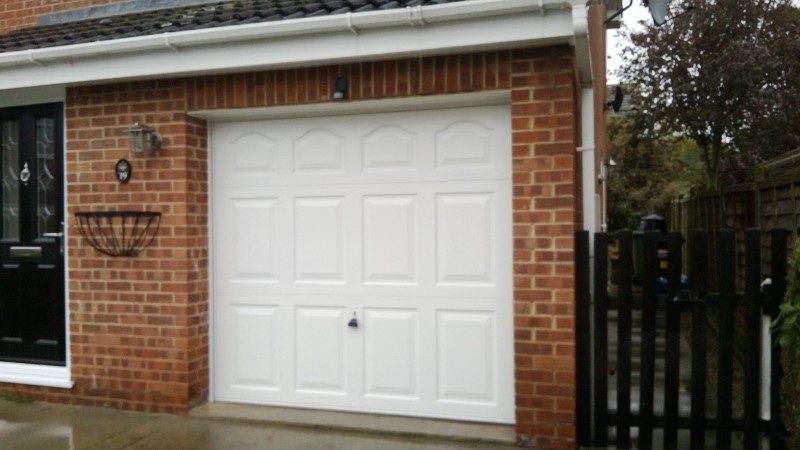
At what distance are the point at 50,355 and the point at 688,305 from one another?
15.4 feet

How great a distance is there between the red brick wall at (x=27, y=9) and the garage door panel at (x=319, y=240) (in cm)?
327

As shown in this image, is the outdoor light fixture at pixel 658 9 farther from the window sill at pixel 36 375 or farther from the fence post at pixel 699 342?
the window sill at pixel 36 375

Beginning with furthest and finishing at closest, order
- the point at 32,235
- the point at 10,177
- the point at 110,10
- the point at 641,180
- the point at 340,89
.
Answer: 1. the point at 641,180
2. the point at 110,10
3. the point at 10,177
4. the point at 32,235
5. the point at 340,89

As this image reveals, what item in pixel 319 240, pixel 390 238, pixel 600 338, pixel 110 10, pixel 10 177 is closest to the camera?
pixel 600 338

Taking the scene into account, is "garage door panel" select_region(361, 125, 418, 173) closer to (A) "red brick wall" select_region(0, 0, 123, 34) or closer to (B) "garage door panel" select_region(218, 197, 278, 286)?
(B) "garage door panel" select_region(218, 197, 278, 286)

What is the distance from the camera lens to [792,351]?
12.9 ft

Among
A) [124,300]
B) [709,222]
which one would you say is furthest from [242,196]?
[709,222]

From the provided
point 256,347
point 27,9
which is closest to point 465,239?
point 256,347

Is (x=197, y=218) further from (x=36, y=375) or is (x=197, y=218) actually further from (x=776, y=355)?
(x=776, y=355)

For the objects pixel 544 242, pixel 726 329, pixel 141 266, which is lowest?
pixel 726 329

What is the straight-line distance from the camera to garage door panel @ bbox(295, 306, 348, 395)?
17.2 feet

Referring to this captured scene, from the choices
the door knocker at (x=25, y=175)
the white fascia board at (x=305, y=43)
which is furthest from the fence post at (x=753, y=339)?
the door knocker at (x=25, y=175)

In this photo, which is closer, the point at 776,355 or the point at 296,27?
the point at 776,355

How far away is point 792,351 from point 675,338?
0.67 metres
